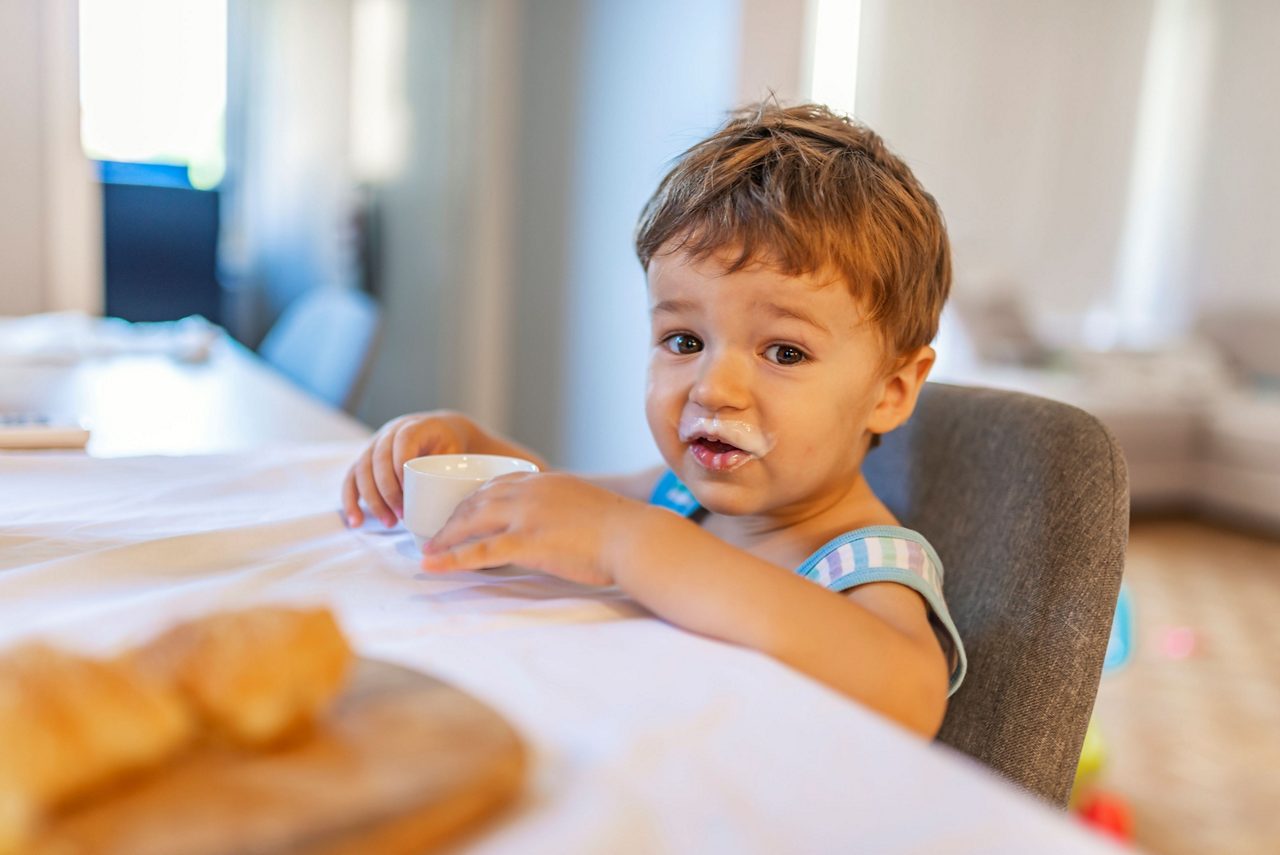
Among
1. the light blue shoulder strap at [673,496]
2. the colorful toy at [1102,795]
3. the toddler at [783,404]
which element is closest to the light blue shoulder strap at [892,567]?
the toddler at [783,404]

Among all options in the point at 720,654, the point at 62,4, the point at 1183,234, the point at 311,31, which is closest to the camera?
the point at 720,654

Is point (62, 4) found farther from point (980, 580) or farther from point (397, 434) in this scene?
point (980, 580)

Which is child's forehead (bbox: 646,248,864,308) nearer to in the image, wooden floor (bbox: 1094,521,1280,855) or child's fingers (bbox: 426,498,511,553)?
child's fingers (bbox: 426,498,511,553)

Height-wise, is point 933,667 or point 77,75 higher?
point 77,75

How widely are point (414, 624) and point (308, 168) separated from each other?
153 inches

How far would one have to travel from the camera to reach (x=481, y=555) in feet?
1.97

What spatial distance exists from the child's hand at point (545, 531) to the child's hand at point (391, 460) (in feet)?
0.54

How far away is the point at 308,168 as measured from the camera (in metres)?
4.09

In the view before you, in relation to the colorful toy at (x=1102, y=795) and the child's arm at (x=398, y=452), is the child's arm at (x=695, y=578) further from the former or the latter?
the colorful toy at (x=1102, y=795)

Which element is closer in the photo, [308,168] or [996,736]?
[996,736]

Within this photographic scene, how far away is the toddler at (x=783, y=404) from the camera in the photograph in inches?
23.8

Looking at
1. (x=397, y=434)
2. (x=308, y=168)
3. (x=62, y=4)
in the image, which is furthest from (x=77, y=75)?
(x=397, y=434)

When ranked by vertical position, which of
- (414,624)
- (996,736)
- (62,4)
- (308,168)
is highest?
(62,4)

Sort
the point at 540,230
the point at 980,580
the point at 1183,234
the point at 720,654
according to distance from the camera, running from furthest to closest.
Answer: the point at 1183,234 < the point at 540,230 < the point at 980,580 < the point at 720,654
